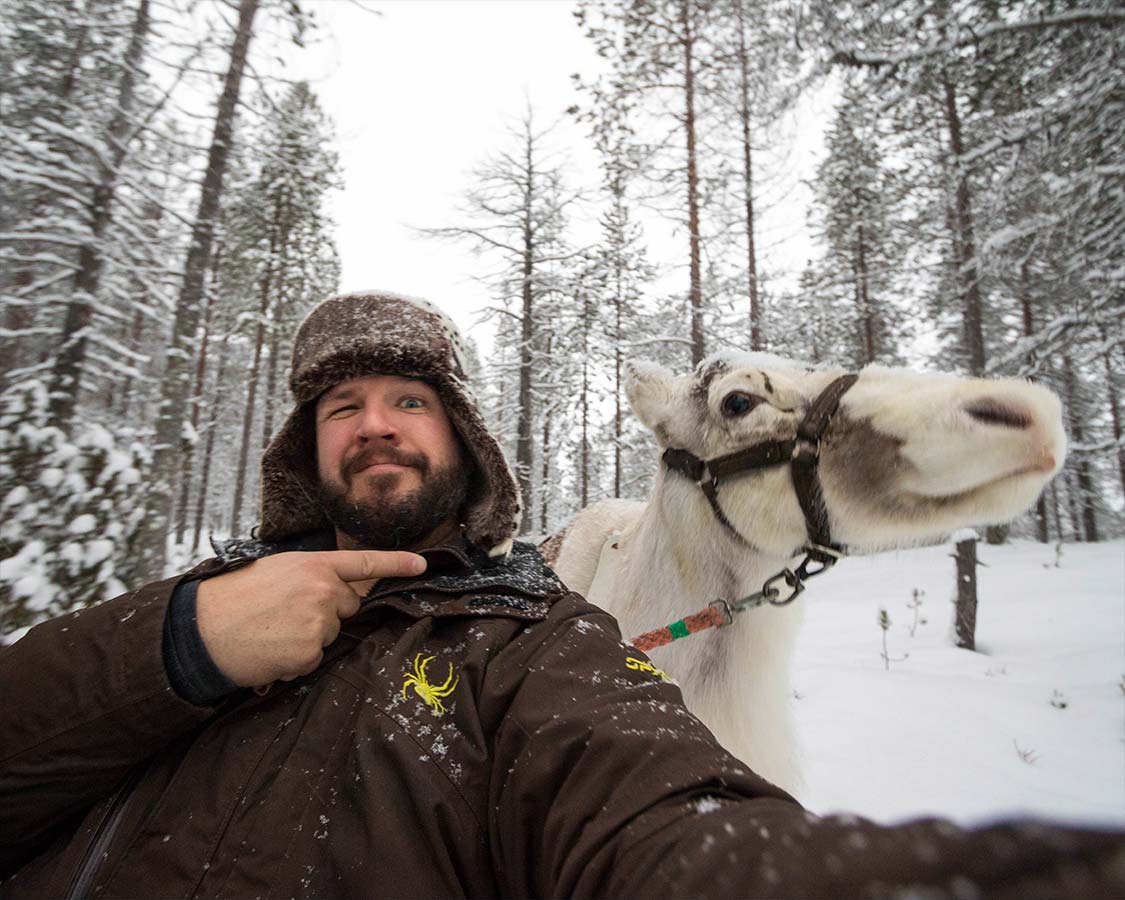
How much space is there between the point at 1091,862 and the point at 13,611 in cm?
562

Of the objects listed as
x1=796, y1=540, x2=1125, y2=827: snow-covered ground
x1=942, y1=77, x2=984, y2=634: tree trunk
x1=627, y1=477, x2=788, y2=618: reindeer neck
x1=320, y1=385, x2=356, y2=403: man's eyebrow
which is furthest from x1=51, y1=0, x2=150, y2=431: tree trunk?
x1=942, y1=77, x2=984, y2=634: tree trunk

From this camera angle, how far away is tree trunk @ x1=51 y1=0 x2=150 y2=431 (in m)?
6.29

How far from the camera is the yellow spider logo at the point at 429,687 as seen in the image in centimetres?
135

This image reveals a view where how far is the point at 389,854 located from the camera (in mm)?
1114

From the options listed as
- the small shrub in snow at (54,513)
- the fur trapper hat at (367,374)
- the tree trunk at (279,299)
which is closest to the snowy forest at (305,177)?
the small shrub in snow at (54,513)

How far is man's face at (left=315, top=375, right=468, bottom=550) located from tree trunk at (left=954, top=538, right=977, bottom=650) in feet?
35.0

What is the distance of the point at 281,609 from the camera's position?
141 centimetres

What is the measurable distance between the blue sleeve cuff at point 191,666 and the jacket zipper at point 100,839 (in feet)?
0.90

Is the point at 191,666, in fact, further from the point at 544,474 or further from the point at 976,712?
the point at 544,474

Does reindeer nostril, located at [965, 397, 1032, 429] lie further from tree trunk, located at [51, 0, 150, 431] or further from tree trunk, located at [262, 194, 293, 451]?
tree trunk, located at [262, 194, 293, 451]

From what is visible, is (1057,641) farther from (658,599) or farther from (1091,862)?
(1091,862)

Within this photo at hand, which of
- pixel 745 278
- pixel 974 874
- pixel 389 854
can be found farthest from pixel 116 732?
pixel 745 278

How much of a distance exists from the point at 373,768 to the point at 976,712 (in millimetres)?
7237

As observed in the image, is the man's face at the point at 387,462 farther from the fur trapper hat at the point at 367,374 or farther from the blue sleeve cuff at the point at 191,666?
the blue sleeve cuff at the point at 191,666
